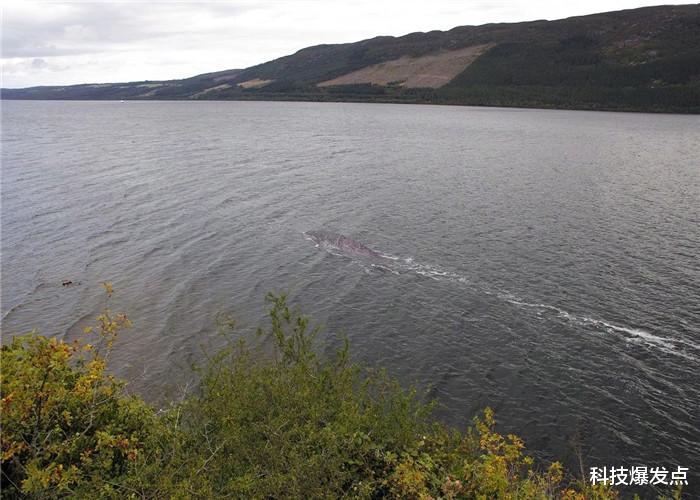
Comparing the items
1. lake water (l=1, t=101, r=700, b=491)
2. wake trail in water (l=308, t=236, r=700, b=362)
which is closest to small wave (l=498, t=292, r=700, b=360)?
wake trail in water (l=308, t=236, r=700, b=362)

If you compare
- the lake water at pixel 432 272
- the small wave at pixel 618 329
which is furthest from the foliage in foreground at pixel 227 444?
the small wave at pixel 618 329

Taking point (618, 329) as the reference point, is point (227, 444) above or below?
above

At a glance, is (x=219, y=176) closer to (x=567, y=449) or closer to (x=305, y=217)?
(x=305, y=217)

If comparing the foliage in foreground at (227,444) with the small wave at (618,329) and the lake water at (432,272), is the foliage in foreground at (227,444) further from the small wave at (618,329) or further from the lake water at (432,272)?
the small wave at (618,329)

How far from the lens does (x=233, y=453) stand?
13.8 metres

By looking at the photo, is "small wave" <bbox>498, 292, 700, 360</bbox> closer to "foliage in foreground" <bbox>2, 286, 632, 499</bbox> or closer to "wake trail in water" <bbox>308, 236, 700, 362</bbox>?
"wake trail in water" <bbox>308, 236, 700, 362</bbox>

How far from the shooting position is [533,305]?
35.2 meters

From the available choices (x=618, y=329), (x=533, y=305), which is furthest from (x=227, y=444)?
(x=618, y=329)

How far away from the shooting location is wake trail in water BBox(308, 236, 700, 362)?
2991cm

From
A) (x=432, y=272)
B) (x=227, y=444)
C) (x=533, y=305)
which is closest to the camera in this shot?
(x=227, y=444)

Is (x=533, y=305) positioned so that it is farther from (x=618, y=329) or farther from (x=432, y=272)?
(x=432, y=272)

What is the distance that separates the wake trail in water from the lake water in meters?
0.16

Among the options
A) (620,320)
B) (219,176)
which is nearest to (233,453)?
(620,320)

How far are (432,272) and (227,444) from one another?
29.5 metres
